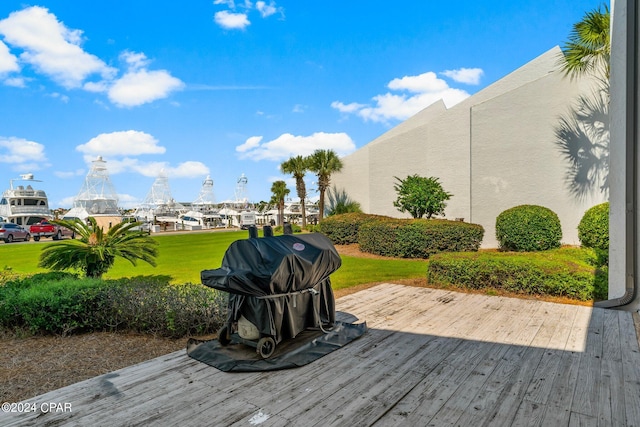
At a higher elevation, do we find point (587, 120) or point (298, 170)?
point (298, 170)

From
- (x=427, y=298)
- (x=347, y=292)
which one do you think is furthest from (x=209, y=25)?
(x=427, y=298)

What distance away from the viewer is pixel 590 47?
10.2 meters

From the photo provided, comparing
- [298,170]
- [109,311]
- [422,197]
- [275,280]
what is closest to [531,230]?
[422,197]

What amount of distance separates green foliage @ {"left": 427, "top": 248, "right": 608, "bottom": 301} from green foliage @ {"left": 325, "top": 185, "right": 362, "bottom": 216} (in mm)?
13594

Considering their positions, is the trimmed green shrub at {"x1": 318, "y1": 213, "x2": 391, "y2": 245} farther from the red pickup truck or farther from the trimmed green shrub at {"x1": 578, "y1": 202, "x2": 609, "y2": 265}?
the red pickup truck

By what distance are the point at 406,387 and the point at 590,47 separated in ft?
40.9

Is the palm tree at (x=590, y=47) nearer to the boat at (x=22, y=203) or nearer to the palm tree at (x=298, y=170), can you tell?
the palm tree at (x=298, y=170)

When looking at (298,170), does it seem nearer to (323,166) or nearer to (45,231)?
(323,166)


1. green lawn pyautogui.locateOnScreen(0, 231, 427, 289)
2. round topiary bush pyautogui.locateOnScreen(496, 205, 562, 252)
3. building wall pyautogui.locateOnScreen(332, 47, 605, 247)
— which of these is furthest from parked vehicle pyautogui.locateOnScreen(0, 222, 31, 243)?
round topiary bush pyautogui.locateOnScreen(496, 205, 562, 252)

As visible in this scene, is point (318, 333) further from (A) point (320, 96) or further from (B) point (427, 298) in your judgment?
(A) point (320, 96)

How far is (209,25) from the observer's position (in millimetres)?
11359

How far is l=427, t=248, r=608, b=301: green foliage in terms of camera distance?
5.07 m

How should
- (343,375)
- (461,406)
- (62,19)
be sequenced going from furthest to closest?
(62,19) → (343,375) → (461,406)

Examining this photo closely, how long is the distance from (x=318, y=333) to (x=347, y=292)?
2.57m
